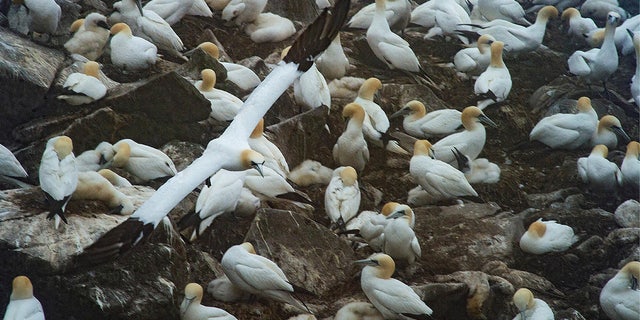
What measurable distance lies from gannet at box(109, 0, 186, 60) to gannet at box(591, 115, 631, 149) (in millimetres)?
4885

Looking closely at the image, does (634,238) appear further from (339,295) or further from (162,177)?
(162,177)

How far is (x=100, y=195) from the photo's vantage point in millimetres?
9672

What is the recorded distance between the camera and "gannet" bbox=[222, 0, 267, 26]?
49.2 feet

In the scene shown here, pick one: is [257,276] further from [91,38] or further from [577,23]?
[577,23]

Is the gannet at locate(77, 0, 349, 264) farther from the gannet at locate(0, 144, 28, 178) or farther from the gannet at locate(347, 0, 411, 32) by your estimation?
the gannet at locate(347, 0, 411, 32)

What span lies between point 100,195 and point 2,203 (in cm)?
85

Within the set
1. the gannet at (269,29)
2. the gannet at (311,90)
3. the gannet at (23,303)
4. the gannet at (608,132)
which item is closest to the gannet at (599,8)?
the gannet at (608,132)

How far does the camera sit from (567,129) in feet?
44.5

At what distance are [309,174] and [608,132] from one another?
3701 millimetres

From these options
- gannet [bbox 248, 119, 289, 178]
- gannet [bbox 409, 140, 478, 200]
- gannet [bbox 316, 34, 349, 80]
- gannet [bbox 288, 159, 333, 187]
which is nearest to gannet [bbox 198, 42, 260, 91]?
gannet [bbox 316, 34, 349, 80]

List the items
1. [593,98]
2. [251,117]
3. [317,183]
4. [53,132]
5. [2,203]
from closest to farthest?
[2,203] → [251,117] → [53,132] → [317,183] → [593,98]

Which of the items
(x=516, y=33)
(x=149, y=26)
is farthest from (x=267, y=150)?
(x=516, y=33)

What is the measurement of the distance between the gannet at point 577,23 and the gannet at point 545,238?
6239 millimetres

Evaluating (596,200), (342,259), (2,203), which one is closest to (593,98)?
(596,200)
